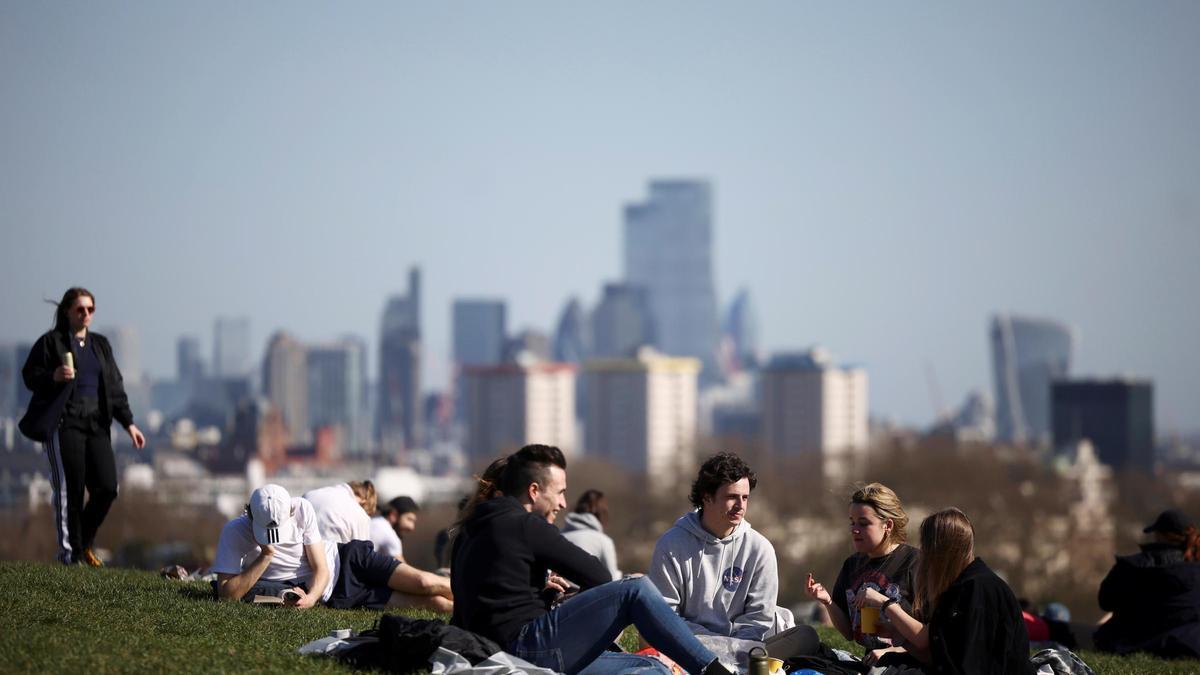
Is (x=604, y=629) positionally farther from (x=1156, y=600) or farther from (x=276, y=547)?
(x=1156, y=600)

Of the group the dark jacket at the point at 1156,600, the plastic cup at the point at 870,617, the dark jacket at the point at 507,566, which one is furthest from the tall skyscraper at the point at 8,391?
the plastic cup at the point at 870,617

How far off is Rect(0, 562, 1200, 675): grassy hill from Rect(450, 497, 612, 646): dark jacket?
0.94m

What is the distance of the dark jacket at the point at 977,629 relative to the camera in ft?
29.9

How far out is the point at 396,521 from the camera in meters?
15.3

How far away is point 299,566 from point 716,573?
11.6 feet

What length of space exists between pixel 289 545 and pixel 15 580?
7.21ft

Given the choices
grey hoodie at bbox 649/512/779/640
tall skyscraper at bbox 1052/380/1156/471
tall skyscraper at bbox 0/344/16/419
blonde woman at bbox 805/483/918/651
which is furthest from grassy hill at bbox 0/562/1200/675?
tall skyscraper at bbox 1052/380/1156/471

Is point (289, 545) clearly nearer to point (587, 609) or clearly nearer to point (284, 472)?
point (587, 609)

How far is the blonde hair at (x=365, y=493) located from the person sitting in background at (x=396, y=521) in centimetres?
85

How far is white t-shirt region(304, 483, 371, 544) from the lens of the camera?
13.1m

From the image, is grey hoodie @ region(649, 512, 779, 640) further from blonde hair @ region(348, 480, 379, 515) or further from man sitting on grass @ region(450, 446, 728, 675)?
blonde hair @ region(348, 480, 379, 515)

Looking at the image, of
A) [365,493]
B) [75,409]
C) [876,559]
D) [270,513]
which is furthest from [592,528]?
[876,559]

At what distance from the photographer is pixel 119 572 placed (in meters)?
14.1

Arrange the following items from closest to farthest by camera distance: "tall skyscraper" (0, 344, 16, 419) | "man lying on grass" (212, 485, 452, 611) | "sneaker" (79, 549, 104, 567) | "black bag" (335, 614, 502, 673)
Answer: "black bag" (335, 614, 502, 673)
"man lying on grass" (212, 485, 452, 611)
"sneaker" (79, 549, 104, 567)
"tall skyscraper" (0, 344, 16, 419)
